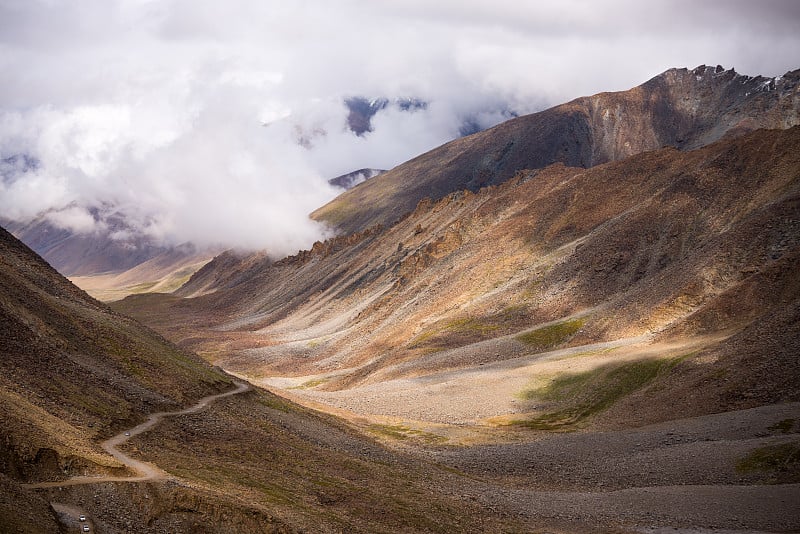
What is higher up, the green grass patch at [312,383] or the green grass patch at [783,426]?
the green grass patch at [312,383]

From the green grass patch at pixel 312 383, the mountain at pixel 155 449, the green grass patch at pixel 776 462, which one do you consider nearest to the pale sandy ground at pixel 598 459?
the green grass patch at pixel 776 462

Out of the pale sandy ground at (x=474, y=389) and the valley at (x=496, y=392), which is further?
the pale sandy ground at (x=474, y=389)

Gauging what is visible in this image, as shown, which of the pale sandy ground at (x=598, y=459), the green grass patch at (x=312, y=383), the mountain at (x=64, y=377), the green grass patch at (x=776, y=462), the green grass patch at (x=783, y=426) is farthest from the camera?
the green grass patch at (x=312, y=383)

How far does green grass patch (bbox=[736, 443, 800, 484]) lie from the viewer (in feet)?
137

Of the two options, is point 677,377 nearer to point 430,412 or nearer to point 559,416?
point 559,416

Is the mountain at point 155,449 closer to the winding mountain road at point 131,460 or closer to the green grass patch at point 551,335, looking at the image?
the winding mountain road at point 131,460

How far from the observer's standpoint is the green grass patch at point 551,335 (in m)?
92.7

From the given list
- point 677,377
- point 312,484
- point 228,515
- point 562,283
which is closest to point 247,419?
point 312,484

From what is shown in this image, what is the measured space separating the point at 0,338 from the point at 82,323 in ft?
33.6

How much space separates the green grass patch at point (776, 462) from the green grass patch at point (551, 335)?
46850 millimetres

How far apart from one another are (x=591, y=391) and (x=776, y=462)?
2904 cm

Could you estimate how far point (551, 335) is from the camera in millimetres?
94688

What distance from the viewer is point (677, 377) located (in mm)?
66250

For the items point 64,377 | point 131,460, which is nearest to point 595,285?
point 64,377
